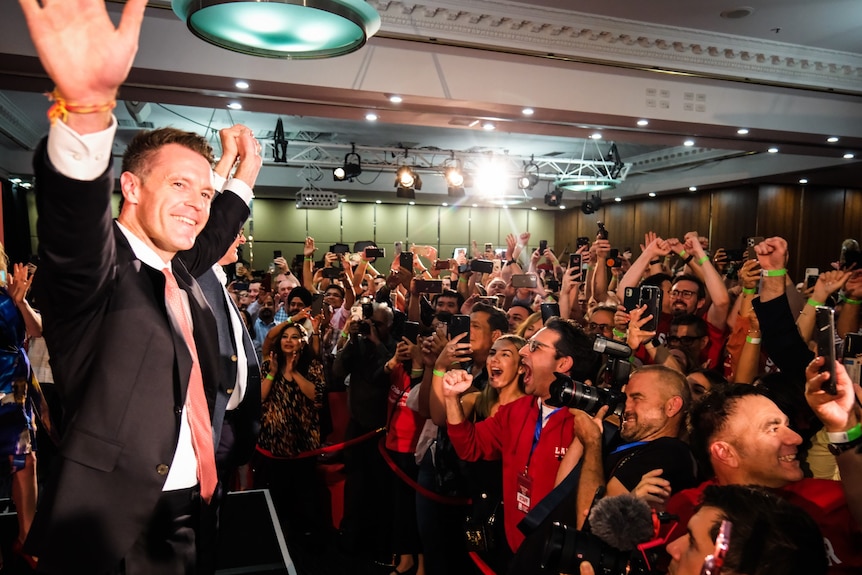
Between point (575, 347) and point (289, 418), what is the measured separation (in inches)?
70.7

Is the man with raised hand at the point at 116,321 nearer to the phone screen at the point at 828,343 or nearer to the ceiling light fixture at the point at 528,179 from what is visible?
the phone screen at the point at 828,343

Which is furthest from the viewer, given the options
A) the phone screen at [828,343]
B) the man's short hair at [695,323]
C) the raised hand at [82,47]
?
the man's short hair at [695,323]

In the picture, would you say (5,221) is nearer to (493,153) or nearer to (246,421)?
(493,153)

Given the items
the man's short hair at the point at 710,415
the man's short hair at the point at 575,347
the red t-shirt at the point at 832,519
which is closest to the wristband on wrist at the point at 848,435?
the red t-shirt at the point at 832,519

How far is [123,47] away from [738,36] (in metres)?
5.44

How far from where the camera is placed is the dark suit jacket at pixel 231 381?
59.1 inches

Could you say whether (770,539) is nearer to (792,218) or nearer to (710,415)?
(710,415)

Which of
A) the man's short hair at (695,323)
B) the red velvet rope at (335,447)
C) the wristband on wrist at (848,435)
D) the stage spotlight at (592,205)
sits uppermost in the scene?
the stage spotlight at (592,205)

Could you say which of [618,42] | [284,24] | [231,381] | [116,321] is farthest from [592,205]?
[116,321]

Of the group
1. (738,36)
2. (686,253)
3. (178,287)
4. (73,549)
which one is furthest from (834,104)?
(73,549)

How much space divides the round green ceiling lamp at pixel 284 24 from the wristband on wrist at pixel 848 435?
4.94 ft

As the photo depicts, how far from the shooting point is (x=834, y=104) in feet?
18.6

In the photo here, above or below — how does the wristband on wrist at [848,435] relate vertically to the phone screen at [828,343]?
below

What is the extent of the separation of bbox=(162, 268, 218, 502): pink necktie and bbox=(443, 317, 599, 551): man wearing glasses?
106 centimetres
